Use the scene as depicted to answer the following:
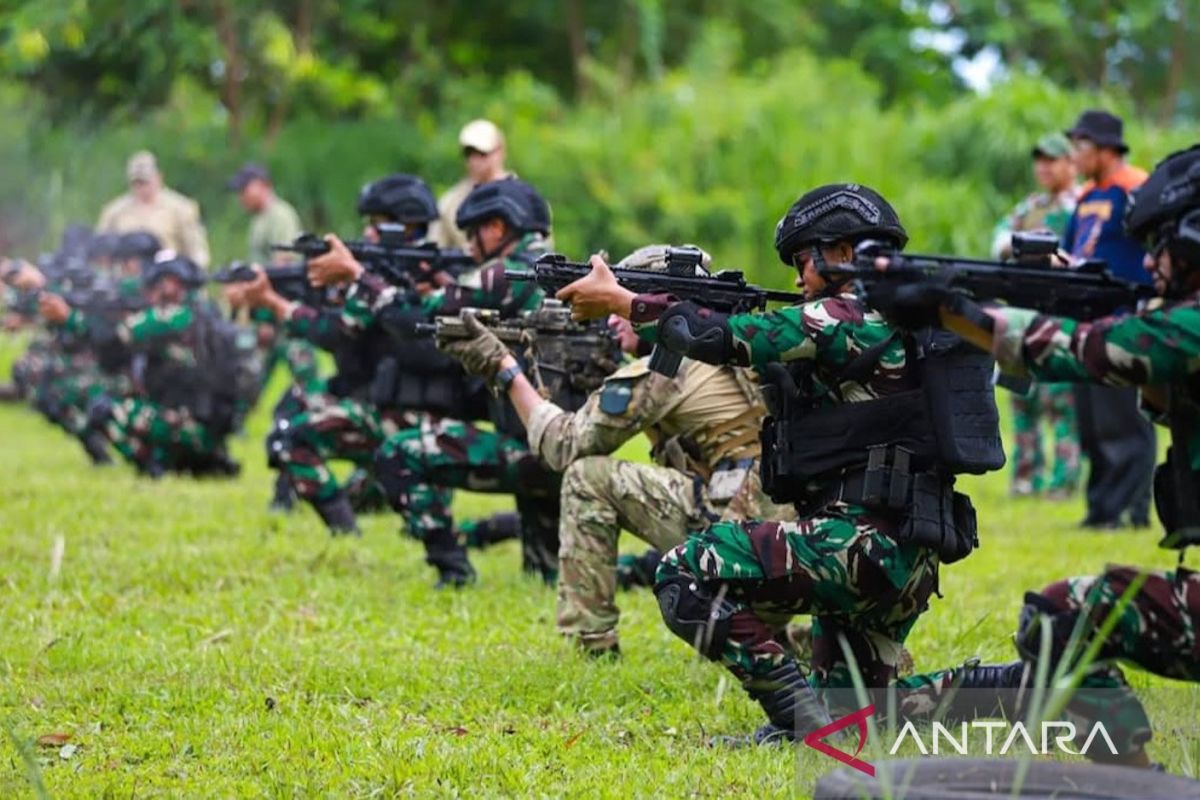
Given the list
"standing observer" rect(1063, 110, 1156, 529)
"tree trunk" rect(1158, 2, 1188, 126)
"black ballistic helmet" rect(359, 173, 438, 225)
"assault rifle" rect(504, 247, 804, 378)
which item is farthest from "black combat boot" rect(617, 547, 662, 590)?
"tree trunk" rect(1158, 2, 1188, 126)

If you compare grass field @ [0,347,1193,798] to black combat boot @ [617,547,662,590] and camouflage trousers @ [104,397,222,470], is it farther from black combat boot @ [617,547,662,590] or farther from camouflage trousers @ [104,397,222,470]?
camouflage trousers @ [104,397,222,470]

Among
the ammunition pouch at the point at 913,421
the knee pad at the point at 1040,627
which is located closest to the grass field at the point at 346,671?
the knee pad at the point at 1040,627

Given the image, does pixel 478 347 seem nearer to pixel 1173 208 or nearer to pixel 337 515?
pixel 1173 208

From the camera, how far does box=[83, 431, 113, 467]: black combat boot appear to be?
15.8 meters

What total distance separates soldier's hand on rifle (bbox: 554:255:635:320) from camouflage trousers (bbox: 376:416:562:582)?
285 centimetres

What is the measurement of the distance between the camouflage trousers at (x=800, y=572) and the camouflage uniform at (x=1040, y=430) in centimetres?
762

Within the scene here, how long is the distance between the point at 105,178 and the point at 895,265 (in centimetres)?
2473

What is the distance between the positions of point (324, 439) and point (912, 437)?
5.60 m

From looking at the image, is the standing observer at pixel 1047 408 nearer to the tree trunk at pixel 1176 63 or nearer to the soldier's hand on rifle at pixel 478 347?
the soldier's hand on rifle at pixel 478 347

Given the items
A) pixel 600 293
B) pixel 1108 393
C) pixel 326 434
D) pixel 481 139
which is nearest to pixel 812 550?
pixel 600 293

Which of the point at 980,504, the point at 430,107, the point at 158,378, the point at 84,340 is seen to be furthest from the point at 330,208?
the point at 980,504

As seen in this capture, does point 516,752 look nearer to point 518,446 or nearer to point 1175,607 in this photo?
point 1175,607

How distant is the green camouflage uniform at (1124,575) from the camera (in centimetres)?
476

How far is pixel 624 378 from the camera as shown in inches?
284
